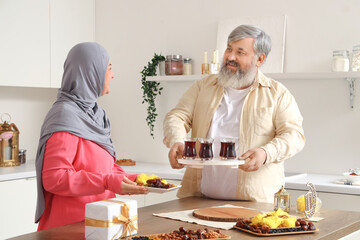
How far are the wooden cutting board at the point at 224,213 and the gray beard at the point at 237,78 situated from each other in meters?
0.73

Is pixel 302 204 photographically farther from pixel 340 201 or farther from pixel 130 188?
pixel 340 201

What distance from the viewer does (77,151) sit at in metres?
2.25

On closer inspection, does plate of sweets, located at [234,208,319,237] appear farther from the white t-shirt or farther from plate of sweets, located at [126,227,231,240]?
the white t-shirt

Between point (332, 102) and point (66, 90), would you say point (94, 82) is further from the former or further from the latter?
point (332, 102)

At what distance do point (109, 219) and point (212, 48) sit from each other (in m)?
2.76

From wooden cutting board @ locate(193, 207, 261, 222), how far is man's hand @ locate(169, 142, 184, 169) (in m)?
0.28

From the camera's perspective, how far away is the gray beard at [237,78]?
284 centimetres

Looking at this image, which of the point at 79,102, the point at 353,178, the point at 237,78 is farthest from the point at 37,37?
the point at 353,178

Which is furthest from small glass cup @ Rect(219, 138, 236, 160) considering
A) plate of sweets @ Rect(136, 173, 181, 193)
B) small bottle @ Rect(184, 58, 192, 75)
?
small bottle @ Rect(184, 58, 192, 75)

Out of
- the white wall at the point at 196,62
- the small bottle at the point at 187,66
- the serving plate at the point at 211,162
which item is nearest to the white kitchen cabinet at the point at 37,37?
the white wall at the point at 196,62

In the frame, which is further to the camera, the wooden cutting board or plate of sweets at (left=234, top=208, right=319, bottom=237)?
the wooden cutting board

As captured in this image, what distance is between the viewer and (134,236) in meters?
1.92

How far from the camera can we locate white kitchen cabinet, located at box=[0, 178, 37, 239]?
148 inches

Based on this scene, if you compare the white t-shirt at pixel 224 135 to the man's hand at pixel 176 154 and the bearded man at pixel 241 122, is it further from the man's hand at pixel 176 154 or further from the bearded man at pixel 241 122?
the man's hand at pixel 176 154
